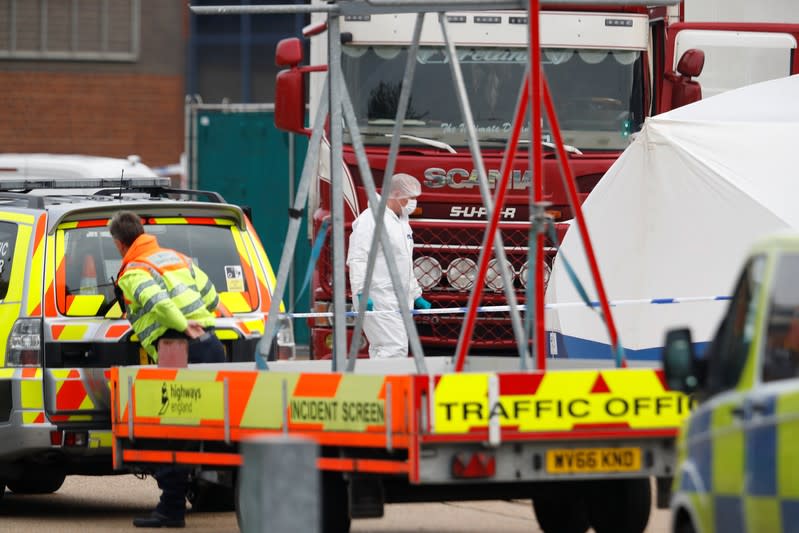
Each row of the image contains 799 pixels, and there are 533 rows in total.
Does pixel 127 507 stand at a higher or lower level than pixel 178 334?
lower

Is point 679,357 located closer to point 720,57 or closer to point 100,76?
point 720,57

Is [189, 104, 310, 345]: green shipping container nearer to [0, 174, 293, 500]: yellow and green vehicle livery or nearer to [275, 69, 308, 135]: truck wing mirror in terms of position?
[275, 69, 308, 135]: truck wing mirror

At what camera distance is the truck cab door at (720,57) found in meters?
15.1

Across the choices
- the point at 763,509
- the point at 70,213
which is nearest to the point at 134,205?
the point at 70,213

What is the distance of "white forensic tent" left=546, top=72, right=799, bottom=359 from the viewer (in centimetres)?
1291

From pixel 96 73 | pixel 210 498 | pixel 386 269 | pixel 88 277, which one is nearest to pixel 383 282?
pixel 386 269

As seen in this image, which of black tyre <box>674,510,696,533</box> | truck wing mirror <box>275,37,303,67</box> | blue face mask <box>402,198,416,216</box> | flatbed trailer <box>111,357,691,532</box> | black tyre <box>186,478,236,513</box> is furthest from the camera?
truck wing mirror <box>275,37,303,67</box>

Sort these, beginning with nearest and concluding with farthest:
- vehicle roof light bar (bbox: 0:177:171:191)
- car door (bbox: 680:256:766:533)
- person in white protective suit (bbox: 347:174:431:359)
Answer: car door (bbox: 680:256:766:533) < vehicle roof light bar (bbox: 0:177:171:191) < person in white protective suit (bbox: 347:174:431:359)

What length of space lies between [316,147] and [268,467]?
3708 mm

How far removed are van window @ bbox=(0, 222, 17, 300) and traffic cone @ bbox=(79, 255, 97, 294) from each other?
1.41 feet

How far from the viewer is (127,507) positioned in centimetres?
1209

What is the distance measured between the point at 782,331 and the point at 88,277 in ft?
20.4

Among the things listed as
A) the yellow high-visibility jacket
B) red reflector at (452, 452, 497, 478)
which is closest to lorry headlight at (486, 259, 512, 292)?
the yellow high-visibility jacket

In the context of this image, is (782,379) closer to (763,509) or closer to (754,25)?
(763,509)
